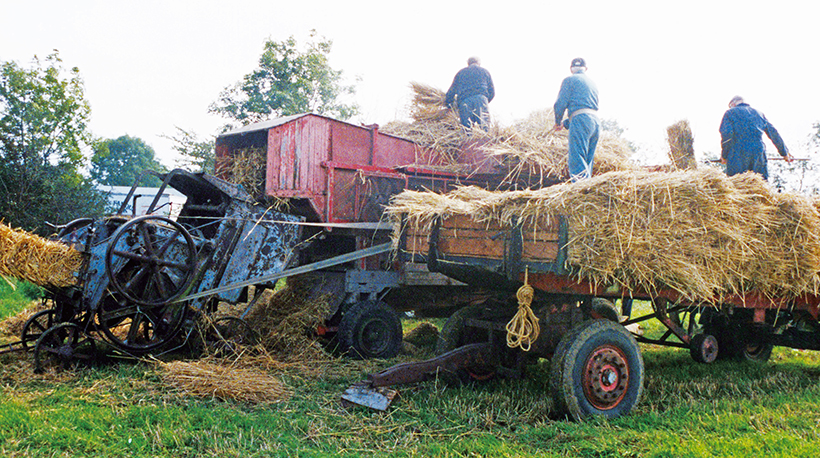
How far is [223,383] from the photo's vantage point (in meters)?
4.86

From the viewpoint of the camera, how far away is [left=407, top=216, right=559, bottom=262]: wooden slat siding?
13.3 ft

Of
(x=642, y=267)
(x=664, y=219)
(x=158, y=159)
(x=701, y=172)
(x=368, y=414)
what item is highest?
(x=158, y=159)

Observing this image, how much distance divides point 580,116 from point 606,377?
276 cm

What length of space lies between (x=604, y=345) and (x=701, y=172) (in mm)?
1470

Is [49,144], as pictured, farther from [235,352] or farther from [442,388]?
[442,388]

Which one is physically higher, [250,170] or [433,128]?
[433,128]

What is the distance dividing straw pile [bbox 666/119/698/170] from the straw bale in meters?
5.55

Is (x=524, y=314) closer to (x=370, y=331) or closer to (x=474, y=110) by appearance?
(x=370, y=331)

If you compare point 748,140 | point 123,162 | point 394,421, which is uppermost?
point 123,162

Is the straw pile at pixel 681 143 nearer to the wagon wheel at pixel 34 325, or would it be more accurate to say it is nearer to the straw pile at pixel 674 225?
the straw pile at pixel 674 225

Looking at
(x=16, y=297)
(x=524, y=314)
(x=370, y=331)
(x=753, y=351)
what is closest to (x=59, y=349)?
(x=370, y=331)

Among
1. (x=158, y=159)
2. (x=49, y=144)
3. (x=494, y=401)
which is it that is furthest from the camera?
(x=158, y=159)

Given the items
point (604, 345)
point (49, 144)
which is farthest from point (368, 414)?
point (49, 144)

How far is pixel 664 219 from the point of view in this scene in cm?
405
